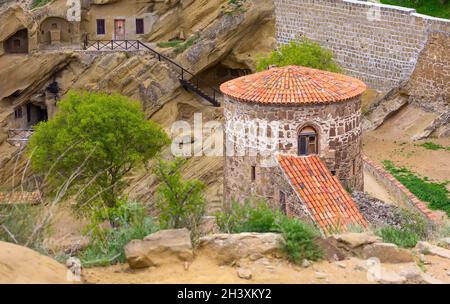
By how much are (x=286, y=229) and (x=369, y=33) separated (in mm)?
24121

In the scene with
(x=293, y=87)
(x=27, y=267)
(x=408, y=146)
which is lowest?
(x=408, y=146)

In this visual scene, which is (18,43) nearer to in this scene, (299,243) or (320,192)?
(320,192)

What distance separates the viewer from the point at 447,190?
28.7 metres

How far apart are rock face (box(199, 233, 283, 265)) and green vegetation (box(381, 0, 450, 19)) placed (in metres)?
28.1

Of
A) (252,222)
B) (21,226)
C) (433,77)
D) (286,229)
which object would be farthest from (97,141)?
(286,229)

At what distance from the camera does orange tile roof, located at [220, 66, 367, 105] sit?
23625 millimetres

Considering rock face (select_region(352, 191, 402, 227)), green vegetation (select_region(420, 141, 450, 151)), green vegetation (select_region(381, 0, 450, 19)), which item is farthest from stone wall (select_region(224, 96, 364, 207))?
green vegetation (select_region(381, 0, 450, 19))

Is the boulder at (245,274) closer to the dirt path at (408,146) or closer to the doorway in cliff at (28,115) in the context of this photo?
the dirt path at (408,146)

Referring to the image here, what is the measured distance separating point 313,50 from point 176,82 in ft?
28.8

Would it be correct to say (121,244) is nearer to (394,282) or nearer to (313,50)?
(394,282)

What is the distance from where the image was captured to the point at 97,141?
29.3 m

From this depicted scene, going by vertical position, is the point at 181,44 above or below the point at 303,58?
below

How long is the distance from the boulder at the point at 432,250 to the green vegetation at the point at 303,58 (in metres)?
20.1

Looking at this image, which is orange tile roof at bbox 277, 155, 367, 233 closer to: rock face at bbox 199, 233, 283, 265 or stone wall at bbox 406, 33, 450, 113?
rock face at bbox 199, 233, 283, 265
